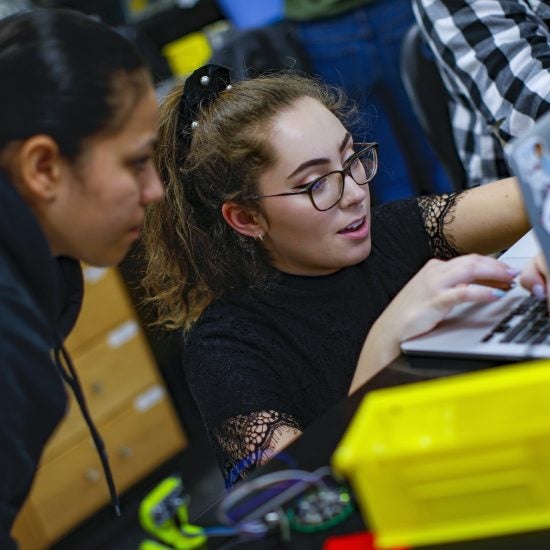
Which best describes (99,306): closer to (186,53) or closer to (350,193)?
(186,53)

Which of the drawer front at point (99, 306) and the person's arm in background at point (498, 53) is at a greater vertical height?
the person's arm in background at point (498, 53)

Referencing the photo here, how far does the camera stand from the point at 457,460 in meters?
0.65

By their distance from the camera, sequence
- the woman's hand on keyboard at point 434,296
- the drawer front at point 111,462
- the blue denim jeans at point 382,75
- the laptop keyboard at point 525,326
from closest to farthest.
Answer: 1. the laptop keyboard at point 525,326
2. the woman's hand on keyboard at point 434,296
3. the drawer front at point 111,462
4. the blue denim jeans at point 382,75

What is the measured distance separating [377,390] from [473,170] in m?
0.82

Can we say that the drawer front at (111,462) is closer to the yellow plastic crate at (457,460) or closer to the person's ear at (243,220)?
the person's ear at (243,220)

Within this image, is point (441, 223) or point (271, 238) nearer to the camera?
point (271, 238)

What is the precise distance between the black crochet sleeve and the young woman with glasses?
0.04m

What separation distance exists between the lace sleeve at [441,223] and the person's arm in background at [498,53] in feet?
0.63

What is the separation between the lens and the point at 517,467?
2.12 ft

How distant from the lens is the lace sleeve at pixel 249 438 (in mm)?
1069

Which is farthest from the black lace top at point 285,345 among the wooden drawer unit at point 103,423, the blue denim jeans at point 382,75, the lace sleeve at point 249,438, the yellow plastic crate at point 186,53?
the yellow plastic crate at point 186,53

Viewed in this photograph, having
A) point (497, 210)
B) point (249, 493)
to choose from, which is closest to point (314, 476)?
point (249, 493)

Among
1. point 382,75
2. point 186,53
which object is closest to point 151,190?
point 382,75

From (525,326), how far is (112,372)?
1.78 metres
